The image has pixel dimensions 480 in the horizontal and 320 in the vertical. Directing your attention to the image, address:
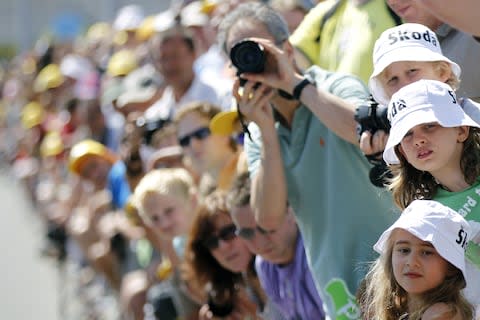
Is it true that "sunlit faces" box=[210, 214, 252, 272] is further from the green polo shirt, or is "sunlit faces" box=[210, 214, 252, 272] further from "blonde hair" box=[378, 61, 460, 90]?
"blonde hair" box=[378, 61, 460, 90]

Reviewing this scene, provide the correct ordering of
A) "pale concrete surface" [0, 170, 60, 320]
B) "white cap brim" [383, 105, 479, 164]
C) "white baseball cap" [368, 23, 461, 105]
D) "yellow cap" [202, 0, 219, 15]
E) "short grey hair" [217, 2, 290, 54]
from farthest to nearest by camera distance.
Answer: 1. "pale concrete surface" [0, 170, 60, 320]
2. "yellow cap" [202, 0, 219, 15]
3. "short grey hair" [217, 2, 290, 54]
4. "white baseball cap" [368, 23, 461, 105]
5. "white cap brim" [383, 105, 479, 164]

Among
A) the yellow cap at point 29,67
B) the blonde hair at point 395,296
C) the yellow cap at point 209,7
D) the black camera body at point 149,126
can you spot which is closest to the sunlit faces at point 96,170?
the yellow cap at point 209,7

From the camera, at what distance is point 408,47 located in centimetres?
335

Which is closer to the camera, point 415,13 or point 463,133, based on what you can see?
point 463,133

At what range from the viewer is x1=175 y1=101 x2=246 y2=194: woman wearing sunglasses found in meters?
5.84

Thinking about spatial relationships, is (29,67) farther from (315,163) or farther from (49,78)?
(315,163)

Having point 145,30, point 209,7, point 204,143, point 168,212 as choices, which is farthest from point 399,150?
point 145,30

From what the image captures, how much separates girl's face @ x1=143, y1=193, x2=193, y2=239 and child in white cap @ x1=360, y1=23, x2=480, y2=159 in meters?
2.56

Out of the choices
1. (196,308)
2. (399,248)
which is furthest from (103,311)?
(399,248)

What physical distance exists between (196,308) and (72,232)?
11.4 feet

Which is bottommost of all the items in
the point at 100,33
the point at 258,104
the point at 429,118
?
the point at 100,33

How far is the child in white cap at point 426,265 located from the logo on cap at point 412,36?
1.81ft

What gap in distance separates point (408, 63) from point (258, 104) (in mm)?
880

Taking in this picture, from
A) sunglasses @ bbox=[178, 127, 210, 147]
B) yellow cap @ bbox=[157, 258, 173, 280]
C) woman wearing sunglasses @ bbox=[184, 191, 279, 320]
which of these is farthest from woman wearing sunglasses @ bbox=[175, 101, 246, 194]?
yellow cap @ bbox=[157, 258, 173, 280]
